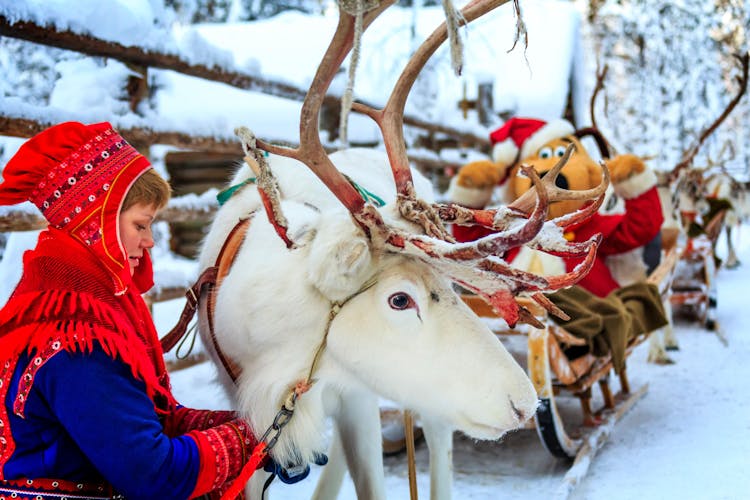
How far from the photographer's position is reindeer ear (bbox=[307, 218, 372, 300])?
1.76m

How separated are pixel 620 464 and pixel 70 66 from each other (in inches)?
130

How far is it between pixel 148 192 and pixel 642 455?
2.82 metres

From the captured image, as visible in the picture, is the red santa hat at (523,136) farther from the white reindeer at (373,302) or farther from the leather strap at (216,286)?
the leather strap at (216,286)

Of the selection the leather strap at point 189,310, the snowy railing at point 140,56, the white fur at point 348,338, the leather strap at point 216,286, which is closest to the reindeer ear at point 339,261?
the white fur at point 348,338

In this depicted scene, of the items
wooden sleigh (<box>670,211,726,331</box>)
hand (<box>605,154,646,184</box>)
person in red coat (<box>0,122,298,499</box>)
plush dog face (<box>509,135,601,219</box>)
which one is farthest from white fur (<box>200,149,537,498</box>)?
wooden sleigh (<box>670,211,726,331</box>)

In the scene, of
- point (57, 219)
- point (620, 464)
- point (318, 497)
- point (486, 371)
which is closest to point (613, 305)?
point (620, 464)

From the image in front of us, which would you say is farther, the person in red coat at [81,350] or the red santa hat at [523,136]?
the red santa hat at [523,136]

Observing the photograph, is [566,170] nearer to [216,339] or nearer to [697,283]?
[216,339]

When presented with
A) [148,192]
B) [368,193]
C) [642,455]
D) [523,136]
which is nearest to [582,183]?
[523,136]

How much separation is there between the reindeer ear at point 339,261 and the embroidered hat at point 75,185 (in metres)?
0.48

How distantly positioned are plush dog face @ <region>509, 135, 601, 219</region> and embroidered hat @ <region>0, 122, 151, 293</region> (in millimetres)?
2501

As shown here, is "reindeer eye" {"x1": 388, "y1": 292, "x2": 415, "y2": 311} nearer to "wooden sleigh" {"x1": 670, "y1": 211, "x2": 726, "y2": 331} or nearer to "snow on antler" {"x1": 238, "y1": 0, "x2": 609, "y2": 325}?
"snow on antler" {"x1": 238, "y1": 0, "x2": 609, "y2": 325}

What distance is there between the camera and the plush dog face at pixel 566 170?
3.87m

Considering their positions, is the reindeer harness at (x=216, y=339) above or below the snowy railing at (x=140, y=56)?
below
